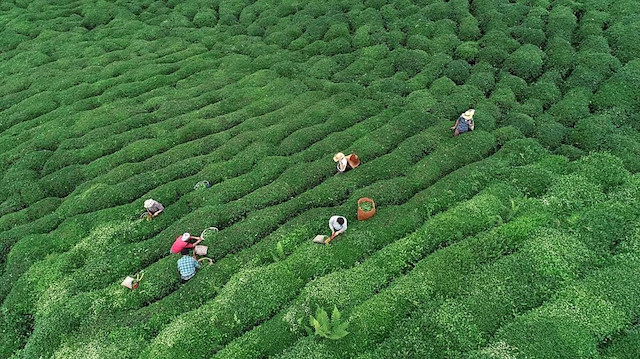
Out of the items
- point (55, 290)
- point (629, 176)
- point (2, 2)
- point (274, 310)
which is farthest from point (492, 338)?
point (2, 2)

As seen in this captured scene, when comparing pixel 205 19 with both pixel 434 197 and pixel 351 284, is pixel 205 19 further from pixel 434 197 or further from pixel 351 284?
pixel 351 284

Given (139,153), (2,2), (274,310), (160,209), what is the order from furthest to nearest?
(2,2), (139,153), (160,209), (274,310)

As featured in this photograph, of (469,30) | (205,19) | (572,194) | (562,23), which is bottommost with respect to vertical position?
(572,194)

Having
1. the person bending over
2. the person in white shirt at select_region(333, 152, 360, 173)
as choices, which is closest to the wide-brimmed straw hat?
the person in white shirt at select_region(333, 152, 360, 173)

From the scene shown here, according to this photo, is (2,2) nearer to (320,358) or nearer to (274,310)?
(274,310)

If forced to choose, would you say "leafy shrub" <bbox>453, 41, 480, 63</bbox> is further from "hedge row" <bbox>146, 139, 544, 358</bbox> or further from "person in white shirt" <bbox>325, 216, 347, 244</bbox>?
"person in white shirt" <bbox>325, 216, 347, 244</bbox>

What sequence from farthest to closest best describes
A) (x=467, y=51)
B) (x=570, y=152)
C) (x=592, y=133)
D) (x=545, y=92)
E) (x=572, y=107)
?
(x=467, y=51) → (x=545, y=92) → (x=572, y=107) → (x=592, y=133) → (x=570, y=152)

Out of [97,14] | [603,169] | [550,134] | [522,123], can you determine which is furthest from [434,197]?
[97,14]

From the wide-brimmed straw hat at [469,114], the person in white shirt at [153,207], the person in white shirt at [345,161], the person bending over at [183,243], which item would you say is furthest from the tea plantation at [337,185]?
the wide-brimmed straw hat at [469,114]
